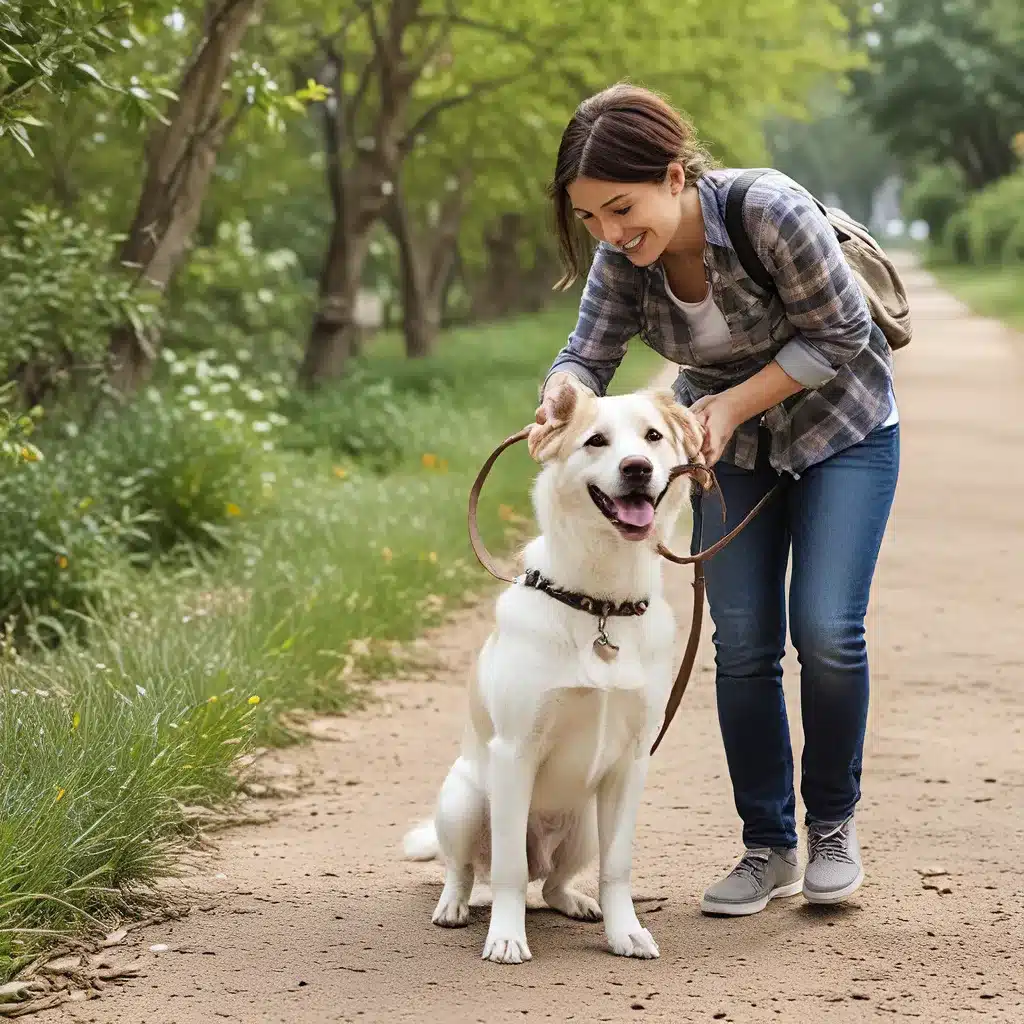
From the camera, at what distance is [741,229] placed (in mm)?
4180

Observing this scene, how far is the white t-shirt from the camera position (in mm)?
4312

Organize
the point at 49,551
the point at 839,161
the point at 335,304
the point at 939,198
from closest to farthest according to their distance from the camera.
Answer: the point at 49,551 → the point at 335,304 → the point at 939,198 → the point at 839,161

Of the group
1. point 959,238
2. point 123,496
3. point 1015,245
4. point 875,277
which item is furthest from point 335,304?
point 959,238

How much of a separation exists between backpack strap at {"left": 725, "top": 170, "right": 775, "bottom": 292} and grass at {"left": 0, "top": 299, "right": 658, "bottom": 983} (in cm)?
225

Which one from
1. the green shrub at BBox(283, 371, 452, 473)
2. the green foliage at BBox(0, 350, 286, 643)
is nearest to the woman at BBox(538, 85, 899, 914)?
the green foliage at BBox(0, 350, 286, 643)

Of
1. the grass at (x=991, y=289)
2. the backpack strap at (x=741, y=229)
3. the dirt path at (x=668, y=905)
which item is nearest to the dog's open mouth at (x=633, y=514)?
the backpack strap at (x=741, y=229)

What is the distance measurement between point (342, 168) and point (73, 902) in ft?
47.3

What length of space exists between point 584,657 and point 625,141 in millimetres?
1292

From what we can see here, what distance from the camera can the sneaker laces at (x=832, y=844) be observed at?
14.9 ft

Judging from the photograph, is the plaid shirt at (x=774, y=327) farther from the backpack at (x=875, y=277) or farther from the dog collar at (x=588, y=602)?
the dog collar at (x=588, y=602)

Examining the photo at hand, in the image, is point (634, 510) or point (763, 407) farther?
point (763, 407)

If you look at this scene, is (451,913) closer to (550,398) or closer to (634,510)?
(634,510)

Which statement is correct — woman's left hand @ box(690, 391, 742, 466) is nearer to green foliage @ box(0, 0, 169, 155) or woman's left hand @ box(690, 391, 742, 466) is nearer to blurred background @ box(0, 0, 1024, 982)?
blurred background @ box(0, 0, 1024, 982)

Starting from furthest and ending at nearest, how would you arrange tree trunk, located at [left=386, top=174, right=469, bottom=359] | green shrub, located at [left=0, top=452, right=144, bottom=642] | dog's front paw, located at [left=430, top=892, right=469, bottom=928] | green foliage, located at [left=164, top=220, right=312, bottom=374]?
tree trunk, located at [left=386, top=174, right=469, bottom=359] < green foliage, located at [left=164, top=220, right=312, bottom=374] < green shrub, located at [left=0, top=452, right=144, bottom=642] < dog's front paw, located at [left=430, top=892, right=469, bottom=928]
